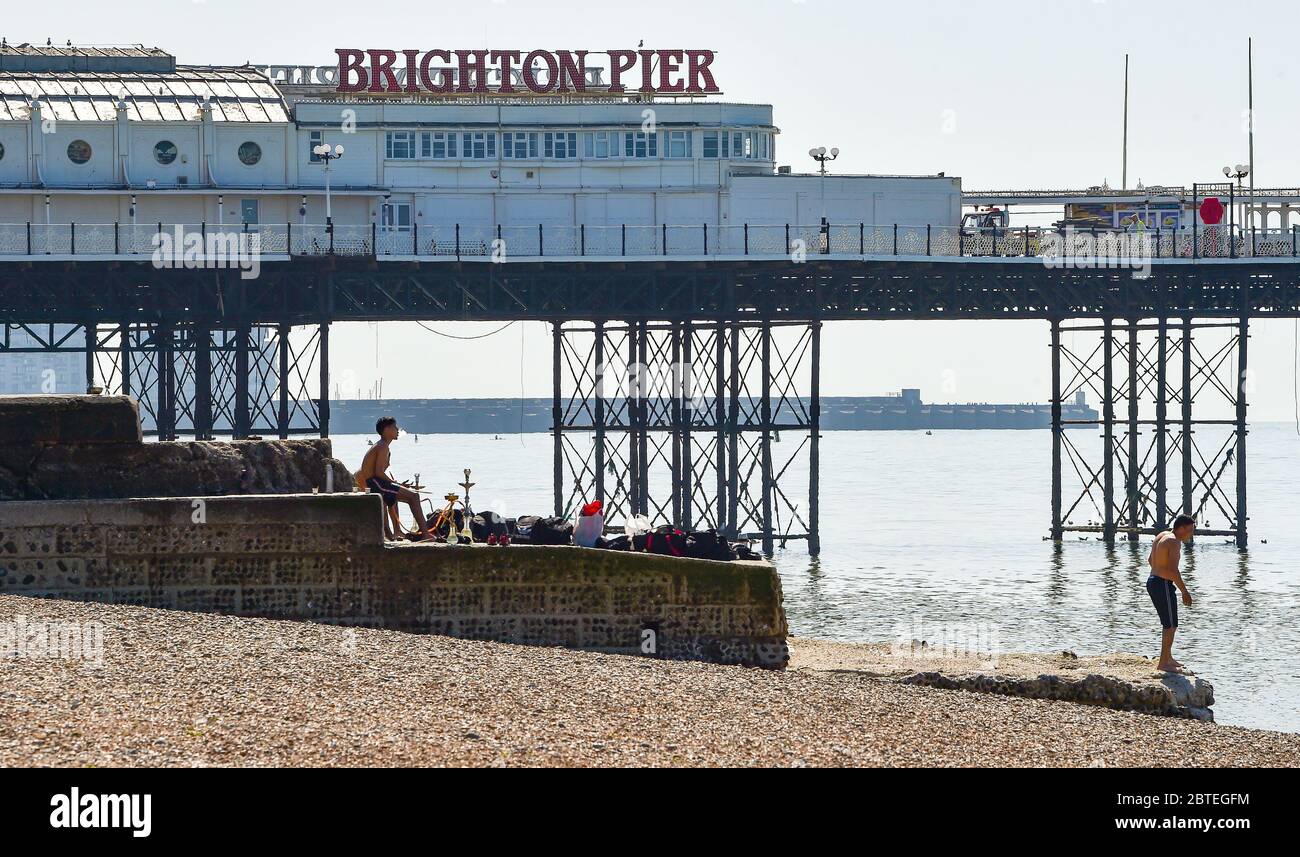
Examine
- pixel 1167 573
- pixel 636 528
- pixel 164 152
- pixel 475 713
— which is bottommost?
pixel 475 713

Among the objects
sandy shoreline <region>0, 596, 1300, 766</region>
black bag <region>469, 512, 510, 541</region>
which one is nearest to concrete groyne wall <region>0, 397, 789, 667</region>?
sandy shoreline <region>0, 596, 1300, 766</region>

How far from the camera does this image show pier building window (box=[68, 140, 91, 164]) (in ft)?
183

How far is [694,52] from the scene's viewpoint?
58125 mm

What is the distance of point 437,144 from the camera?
57.2m

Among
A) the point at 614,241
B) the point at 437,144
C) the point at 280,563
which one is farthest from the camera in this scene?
the point at 437,144

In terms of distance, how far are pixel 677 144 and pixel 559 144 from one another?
3.51 metres

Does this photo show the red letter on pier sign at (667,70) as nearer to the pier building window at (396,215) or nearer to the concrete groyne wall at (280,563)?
the pier building window at (396,215)

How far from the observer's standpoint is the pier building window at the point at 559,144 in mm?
57312

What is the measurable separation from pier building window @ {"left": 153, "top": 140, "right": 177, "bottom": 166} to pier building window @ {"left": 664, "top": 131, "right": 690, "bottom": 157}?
Result: 14375 mm

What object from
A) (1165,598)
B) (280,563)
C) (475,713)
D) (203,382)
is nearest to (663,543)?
(280,563)

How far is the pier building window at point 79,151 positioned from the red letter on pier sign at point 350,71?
24.6ft

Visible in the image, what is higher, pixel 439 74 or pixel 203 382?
pixel 439 74

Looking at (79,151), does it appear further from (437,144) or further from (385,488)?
(385,488)
